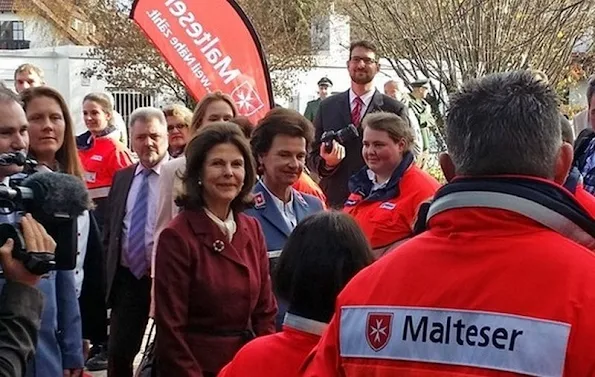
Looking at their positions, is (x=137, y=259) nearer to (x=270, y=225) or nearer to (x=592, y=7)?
(x=270, y=225)

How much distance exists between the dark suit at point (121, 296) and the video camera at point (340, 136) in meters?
1.45

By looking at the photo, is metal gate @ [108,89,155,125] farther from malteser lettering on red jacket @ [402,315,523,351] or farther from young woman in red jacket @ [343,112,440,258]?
malteser lettering on red jacket @ [402,315,523,351]

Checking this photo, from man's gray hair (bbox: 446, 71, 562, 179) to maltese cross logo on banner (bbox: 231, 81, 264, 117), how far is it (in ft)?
19.8

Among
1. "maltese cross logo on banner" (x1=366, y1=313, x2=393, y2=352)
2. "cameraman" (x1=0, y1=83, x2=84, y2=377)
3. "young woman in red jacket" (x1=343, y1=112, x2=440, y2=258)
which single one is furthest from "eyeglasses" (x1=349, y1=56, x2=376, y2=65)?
"maltese cross logo on banner" (x1=366, y1=313, x2=393, y2=352)

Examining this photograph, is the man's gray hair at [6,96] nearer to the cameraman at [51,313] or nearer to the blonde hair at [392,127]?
the cameraman at [51,313]

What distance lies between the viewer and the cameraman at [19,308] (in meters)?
2.53

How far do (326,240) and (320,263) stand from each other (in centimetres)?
9

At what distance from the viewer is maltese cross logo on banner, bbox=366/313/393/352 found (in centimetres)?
218

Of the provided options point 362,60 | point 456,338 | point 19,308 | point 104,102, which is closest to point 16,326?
point 19,308

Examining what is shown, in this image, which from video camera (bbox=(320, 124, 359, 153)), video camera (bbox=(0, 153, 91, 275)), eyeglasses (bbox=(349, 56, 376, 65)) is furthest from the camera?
eyeglasses (bbox=(349, 56, 376, 65))

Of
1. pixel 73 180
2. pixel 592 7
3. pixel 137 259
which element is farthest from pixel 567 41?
pixel 73 180

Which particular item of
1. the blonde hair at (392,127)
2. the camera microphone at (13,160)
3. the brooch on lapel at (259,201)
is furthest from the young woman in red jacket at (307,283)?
the blonde hair at (392,127)

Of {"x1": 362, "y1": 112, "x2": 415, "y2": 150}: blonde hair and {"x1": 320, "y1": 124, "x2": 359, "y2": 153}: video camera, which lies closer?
{"x1": 362, "y1": 112, "x2": 415, "y2": 150}: blonde hair

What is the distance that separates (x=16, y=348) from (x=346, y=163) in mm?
5115
